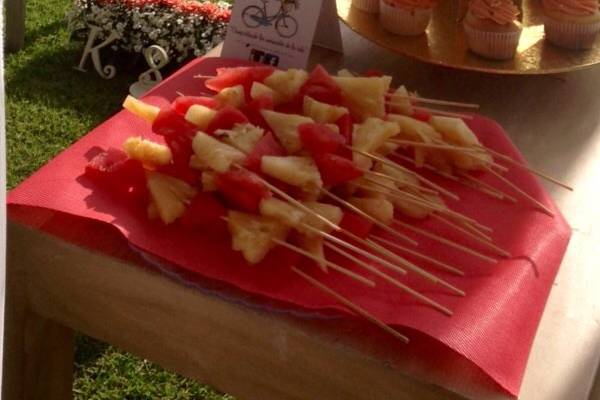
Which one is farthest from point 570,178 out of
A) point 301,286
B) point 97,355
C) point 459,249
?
point 97,355

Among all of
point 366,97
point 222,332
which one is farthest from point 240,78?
point 222,332

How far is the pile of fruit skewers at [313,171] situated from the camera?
100 cm

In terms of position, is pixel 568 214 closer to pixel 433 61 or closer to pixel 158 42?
pixel 433 61

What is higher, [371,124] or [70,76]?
[371,124]

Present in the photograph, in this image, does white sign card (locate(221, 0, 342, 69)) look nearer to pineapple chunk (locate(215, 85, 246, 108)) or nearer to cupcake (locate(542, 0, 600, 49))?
pineapple chunk (locate(215, 85, 246, 108))

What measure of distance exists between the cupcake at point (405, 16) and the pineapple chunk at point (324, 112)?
470 millimetres

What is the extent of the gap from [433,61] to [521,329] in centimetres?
68

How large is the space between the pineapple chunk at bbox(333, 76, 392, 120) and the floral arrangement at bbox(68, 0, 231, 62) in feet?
4.82

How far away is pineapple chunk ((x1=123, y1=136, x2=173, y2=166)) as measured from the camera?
109 centimetres

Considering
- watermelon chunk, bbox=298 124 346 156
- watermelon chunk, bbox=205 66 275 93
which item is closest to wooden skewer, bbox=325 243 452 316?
watermelon chunk, bbox=298 124 346 156

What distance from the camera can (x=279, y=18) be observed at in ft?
4.76

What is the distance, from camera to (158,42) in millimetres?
2652

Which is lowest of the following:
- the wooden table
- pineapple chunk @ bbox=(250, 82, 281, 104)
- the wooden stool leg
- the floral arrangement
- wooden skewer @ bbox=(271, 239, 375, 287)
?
the floral arrangement

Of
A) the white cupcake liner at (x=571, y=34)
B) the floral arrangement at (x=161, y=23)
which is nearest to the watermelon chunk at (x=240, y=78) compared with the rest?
the white cupcake liner at (x=571, y=34)
